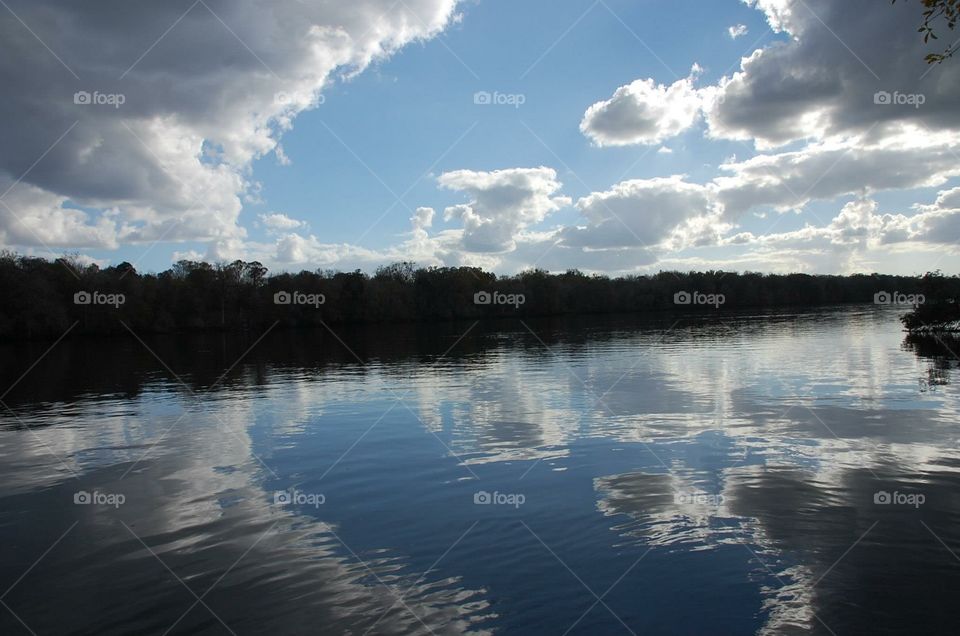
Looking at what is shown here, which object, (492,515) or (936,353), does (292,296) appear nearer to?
(936,353)

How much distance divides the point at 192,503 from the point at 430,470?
524cm

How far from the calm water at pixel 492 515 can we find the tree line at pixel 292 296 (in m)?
58.1

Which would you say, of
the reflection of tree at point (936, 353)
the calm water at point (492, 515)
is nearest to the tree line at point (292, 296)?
the reflection of tree at point (936, 353)

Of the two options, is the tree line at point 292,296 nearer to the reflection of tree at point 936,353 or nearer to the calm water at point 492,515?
the reflection of tree at point 936,353

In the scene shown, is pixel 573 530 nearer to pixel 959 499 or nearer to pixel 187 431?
pixel 959 499

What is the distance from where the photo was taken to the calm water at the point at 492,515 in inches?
330

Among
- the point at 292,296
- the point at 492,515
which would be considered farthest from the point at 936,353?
the point at 292,296

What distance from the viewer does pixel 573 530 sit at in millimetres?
11164

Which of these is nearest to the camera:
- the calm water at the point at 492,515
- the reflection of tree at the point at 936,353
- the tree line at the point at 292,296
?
the calm water at the point at 492,515

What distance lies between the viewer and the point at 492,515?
12.1m

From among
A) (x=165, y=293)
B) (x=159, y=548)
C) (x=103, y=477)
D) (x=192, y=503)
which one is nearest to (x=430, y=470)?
(x=192, y=503)

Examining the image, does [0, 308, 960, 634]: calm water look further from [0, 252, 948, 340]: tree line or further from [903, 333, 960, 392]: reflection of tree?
[0, 252, 948, 340]: tree line

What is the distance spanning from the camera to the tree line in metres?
101

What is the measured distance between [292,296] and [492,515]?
128m
